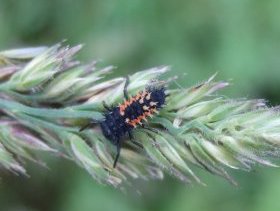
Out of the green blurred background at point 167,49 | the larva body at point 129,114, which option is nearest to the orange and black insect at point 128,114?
the larva body at point 129,114

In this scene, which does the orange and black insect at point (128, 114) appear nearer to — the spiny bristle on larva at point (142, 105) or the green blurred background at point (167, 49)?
the spiny bristle on larva at point (142, 105)

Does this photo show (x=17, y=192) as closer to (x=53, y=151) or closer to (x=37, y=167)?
(x=37, y=167)

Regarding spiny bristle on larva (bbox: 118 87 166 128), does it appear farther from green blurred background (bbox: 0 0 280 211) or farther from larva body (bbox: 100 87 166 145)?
green blurred background (bbox: 0 0 280 211)

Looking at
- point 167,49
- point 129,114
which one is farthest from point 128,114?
point 167,49

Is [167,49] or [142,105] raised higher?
[167,49]

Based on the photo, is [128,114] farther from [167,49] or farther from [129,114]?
[167,49]

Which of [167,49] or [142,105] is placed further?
[167,49]
